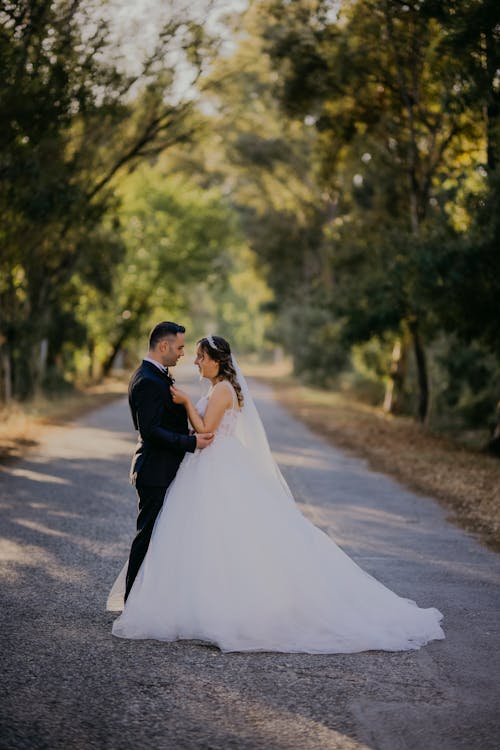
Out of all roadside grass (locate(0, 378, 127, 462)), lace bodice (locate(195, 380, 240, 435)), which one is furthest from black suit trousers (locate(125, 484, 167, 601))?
roadside grass (locate(0, 378, 127, 462))

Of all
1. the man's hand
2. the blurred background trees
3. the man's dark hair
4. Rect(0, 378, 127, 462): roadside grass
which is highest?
the blurred background trees

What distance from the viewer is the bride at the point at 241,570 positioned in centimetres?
609

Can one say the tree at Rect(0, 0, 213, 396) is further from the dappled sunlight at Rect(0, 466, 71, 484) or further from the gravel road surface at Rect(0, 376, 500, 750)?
the gravel road surface at Rect(0, 376, 500, 750)

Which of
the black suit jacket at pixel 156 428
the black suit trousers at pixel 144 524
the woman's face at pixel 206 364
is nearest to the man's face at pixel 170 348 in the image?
the black suit jacket at pixel 156 428

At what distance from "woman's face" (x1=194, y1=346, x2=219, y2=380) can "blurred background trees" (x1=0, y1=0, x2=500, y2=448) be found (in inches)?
354

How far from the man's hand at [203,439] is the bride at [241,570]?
0.21ft

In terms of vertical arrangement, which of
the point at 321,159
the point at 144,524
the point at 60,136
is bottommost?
the point at 144,524

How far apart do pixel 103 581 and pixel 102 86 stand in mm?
15597

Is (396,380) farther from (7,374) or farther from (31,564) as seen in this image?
(31,564)

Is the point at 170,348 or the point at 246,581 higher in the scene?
the point at 170,348

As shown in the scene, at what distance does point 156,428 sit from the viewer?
634cm

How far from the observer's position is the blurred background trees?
1622cm

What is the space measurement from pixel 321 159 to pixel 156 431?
823 inches

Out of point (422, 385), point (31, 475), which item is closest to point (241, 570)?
point (31, 475)
